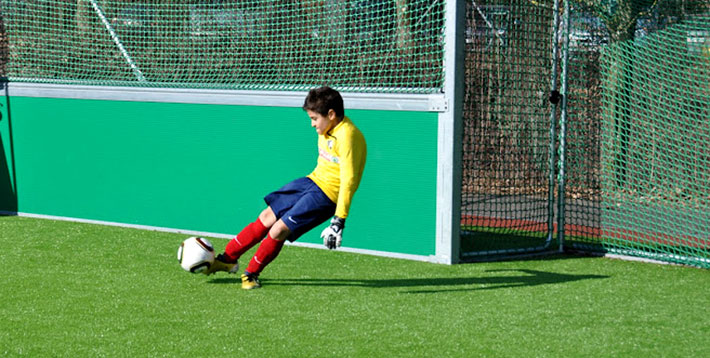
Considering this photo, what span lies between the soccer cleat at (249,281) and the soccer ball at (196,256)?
11.6 inches

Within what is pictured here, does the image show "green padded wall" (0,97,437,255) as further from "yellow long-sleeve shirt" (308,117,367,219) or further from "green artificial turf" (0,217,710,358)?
"yellow long-sleeve shirt" (308,117,367,219)

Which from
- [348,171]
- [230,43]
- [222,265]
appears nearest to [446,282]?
[348,171]

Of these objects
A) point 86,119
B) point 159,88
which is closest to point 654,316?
point 159,88

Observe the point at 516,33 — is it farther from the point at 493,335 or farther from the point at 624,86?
the point at 493,335

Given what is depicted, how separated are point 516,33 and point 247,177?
2810 millimetres

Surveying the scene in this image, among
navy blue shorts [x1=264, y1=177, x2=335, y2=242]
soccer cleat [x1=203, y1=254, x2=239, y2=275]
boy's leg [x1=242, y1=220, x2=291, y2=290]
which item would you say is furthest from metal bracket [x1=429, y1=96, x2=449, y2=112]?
soccer cleat [x1=203, y1=254, x2=239, y2=275]

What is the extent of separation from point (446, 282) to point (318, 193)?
1.23 m

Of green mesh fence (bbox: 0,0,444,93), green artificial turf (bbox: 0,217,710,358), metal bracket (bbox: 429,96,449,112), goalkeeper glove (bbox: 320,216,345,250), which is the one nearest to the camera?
green artificial turf (bbox: 0,217,710,358)

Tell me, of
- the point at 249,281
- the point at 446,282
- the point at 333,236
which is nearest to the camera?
the point at 333,236

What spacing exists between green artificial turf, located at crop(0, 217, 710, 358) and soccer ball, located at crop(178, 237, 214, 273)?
0.50 ft

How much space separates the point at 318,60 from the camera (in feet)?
30.1

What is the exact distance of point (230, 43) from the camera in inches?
385

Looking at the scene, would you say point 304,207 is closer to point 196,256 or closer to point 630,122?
point 196,256

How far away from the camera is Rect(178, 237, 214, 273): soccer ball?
6.96 metres
